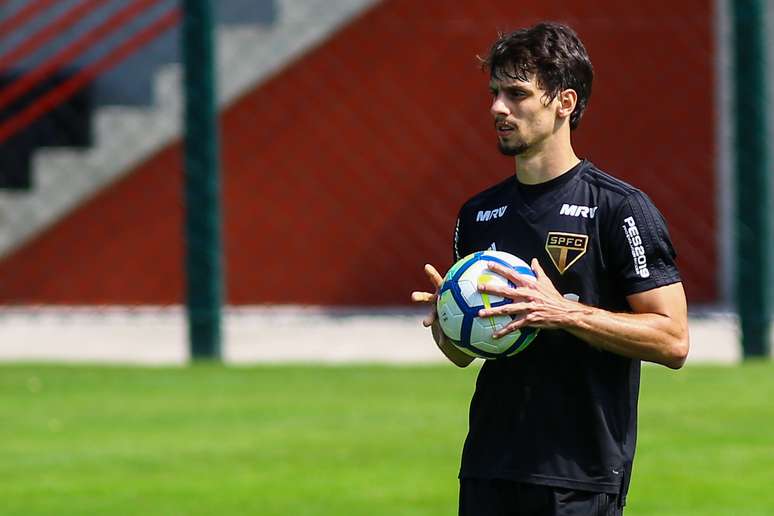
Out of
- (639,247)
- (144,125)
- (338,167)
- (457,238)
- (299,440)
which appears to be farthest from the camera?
(144,125)

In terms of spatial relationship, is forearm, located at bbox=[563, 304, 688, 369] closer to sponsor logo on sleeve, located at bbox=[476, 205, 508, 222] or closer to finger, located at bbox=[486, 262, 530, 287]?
finger, located at bbox=[486, 262, 530, 287]

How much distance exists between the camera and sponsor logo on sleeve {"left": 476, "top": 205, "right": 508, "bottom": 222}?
487cm

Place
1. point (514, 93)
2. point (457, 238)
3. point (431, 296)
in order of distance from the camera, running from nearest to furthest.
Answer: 1. point (514, 93)
2. point (431, 296)
3. point (457, 238)

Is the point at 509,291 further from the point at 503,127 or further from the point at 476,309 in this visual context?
the point at 503,127

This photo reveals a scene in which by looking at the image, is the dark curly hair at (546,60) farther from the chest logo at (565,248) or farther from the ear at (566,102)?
the chest logo at (565,248)

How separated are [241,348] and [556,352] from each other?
35.2ft

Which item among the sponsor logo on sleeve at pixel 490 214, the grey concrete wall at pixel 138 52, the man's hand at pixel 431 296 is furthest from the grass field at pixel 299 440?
the grey concrete wall at pixel 138 52

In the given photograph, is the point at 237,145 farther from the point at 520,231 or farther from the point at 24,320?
the point at 520,231

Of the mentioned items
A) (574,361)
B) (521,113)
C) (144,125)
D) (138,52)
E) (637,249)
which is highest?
(138,52)

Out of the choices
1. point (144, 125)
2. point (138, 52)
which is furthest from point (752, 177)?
point (138, 52)

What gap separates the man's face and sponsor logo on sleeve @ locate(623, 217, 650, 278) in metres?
0.37

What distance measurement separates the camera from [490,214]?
4.92 m

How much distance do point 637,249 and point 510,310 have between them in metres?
0.41

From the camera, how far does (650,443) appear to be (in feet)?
32.4
